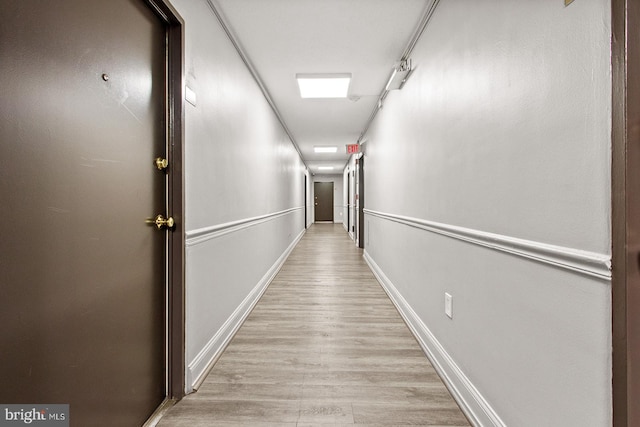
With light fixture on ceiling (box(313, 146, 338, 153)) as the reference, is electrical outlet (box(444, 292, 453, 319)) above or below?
below

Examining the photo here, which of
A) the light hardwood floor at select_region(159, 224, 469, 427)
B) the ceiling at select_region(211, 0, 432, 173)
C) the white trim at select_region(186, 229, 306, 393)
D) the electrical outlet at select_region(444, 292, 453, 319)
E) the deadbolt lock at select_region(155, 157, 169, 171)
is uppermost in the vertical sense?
the ceiling at select_region(211, 0, 432, 173)

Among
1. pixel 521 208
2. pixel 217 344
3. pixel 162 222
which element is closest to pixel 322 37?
pixel 162 222

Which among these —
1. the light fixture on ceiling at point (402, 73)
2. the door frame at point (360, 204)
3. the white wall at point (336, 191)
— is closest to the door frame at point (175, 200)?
the light fixture on ceiling at point (402, 73)

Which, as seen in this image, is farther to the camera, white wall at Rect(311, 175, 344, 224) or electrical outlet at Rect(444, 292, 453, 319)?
white wall at Rect(311, 175, 344, 224)

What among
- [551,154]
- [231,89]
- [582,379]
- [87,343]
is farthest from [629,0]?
[231,89]

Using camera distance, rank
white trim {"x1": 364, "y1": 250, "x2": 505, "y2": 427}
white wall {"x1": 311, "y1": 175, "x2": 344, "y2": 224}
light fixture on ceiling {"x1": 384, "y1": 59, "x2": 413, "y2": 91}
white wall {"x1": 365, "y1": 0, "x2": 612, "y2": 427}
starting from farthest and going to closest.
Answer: white wall {"x1": 311, "y1": 175, "x2": 344, "y2": 224}
light fixture on ceiling {"x1": 384, "y1": 59, "x2": 413, "y2": 91}
white trim {"x1": 364, "y1": 250, "x2": 505, "y2": 427}
white wall {"x1": 365, "y1": 0, "x2": 612, "y2": 427}

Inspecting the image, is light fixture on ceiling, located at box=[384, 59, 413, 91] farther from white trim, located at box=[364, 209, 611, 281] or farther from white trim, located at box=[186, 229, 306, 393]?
white trim, located at box=[186, 229, 306, 393]

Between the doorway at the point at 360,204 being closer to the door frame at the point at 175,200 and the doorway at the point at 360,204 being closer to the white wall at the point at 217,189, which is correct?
the white wall at the point at 217,189

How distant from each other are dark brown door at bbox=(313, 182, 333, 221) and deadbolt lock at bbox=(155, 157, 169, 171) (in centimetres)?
1336

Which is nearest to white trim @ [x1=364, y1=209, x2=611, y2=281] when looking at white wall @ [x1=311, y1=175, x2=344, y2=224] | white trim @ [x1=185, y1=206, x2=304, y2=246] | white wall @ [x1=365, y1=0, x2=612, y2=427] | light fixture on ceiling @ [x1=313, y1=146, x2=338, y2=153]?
white wall @ [x1=365, y1=0, x2=612, y2=427]

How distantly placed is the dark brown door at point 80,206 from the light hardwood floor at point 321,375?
0.40 m

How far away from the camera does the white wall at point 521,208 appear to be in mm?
807

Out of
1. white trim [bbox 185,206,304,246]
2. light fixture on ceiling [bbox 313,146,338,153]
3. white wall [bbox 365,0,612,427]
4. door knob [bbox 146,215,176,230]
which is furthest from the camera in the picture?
light fixture on ceiling [bbox 313,146,338,153]

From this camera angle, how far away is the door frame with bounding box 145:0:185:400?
1.53 m
